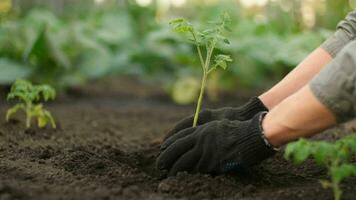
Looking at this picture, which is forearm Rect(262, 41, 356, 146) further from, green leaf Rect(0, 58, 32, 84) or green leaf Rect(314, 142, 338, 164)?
green leaf Rect(0, 58, 32, 84)

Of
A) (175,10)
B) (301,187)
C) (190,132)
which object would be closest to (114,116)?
(190,132)

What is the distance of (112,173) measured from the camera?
7.13ft

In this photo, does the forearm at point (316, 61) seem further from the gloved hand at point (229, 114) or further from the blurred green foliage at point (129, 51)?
the blurred green foliage at point (129, 51)

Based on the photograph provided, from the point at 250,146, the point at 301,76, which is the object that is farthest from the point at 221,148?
the point at 301,76

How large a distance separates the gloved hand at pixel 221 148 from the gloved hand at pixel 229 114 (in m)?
0.37

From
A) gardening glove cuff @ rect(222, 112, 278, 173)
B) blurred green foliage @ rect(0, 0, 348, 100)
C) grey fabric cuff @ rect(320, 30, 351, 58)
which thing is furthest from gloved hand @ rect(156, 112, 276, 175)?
blurred green foliage @ rect(0, 0, 348, 100)

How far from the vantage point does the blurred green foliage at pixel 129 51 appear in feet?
16.1

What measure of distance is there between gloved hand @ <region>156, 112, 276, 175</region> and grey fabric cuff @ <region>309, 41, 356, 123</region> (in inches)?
11.6

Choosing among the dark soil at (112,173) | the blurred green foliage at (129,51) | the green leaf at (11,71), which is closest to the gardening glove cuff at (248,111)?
the dark soil at (112,173)

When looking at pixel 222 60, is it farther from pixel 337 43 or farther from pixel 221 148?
pixel 337 43

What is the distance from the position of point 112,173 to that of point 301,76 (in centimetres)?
97

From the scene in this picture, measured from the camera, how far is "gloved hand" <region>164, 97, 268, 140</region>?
2.53m

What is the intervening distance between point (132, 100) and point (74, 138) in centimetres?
286

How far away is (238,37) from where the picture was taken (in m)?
5.85
